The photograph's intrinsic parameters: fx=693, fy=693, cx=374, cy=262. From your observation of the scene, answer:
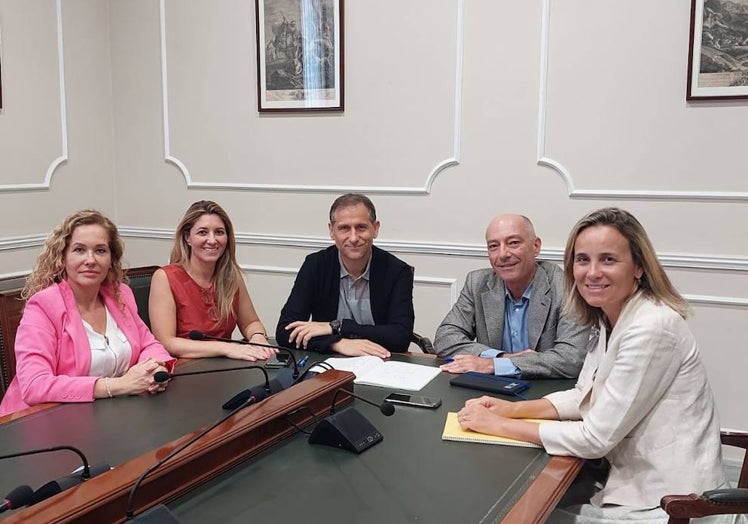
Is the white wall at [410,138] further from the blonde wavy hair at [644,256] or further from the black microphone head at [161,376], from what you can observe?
the black microphone head at [161,376]

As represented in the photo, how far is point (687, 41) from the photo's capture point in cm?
301

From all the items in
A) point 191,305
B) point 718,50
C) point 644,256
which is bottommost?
point 191,305

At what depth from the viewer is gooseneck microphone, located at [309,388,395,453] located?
59.4 inches

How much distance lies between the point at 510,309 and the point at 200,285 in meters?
1.17

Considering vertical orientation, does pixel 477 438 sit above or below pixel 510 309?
below

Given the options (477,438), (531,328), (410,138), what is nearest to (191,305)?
(531,328)

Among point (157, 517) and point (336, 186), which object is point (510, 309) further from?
point (157, 517)

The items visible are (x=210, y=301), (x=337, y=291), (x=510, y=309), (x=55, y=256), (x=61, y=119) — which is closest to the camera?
(x=55, y=256)

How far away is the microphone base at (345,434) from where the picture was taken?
151 centimetres

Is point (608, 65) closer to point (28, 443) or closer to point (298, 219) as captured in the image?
point (298, 219)

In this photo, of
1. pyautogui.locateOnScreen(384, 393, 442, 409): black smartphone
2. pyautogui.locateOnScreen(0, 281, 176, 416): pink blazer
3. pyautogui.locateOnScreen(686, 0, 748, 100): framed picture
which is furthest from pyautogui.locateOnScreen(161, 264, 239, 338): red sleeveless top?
pyautogui.locateOnScreen(686, 0, 748, 100): framed picture

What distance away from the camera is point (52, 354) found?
198 centimetres

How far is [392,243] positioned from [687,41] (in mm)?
1653

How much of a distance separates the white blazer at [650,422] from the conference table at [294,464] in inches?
4.1
